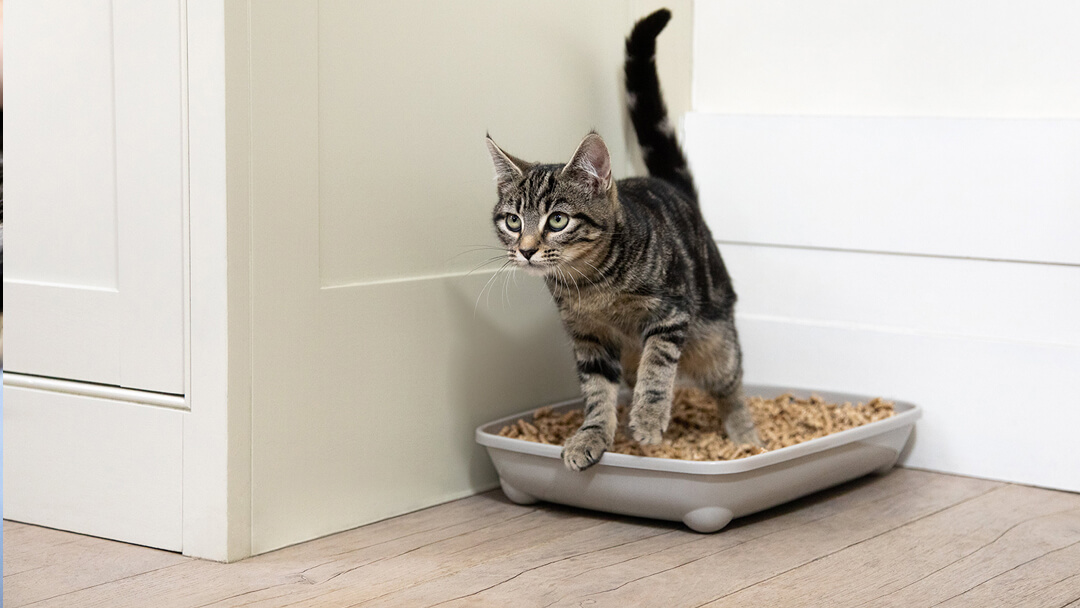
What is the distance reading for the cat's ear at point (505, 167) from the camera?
70.7 inches

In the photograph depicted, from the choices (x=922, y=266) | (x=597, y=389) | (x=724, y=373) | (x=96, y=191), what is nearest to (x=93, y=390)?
(x=96, y=191)

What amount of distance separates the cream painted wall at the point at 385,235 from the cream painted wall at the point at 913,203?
1.42 feet

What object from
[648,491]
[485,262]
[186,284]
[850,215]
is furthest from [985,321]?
[186,284]

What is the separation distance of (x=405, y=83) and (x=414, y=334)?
0.43 meters

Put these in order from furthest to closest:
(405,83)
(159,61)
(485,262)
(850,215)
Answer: (850,215) < (485,262) < (405,83) < (159,61)

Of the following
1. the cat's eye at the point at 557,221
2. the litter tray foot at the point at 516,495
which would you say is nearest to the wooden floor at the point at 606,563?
the litter tray foot at the point at 516,495

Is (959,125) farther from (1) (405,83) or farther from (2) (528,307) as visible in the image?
(1) (405,83)

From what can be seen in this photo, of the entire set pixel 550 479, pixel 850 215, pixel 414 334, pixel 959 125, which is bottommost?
pixel 550 479

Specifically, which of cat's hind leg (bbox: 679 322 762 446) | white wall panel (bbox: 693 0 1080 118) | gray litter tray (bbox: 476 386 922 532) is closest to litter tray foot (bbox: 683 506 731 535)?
gray litter tray (bbox: 476 386 922 532)

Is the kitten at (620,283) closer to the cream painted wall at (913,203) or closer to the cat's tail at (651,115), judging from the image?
the cat's tail at (651,115)

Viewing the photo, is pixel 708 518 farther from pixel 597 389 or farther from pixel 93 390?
pixel 93 390

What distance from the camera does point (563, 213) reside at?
175 cm

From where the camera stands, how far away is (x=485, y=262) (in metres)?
2.04

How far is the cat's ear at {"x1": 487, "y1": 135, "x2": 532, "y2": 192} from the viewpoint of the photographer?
5.89ft
